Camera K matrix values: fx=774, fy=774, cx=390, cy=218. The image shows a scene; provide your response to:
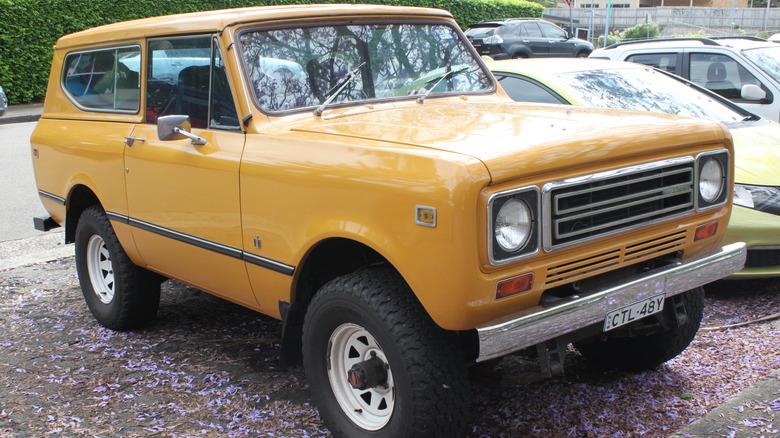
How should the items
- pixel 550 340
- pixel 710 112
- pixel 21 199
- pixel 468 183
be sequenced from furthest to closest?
pixel 21 199 → pixel 710 112 → pixel 550 340 → pixel 468 183

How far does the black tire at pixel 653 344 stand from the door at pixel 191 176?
1866mm

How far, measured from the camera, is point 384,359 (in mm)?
3166

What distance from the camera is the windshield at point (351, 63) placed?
12.7ft

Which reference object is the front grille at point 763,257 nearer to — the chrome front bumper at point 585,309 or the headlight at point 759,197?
the headlight at point 759,197

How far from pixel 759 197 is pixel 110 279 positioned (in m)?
4.30

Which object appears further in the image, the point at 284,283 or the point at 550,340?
the point at 284,283

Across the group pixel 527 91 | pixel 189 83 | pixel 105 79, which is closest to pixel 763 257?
pixel 527 91

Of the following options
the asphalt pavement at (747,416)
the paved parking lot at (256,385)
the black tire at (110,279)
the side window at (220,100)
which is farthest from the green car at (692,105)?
the black tire at (110,279)

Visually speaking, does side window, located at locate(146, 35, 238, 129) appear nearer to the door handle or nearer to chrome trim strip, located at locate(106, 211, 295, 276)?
the door handle

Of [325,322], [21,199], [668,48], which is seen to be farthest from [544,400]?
[21,199]

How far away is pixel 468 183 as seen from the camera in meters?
2.69

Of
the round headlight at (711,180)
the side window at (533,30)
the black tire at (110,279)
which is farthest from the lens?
the side window at (533,30)

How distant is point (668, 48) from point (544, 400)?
579cm

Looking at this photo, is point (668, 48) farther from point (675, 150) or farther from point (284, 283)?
point (284, 283)
